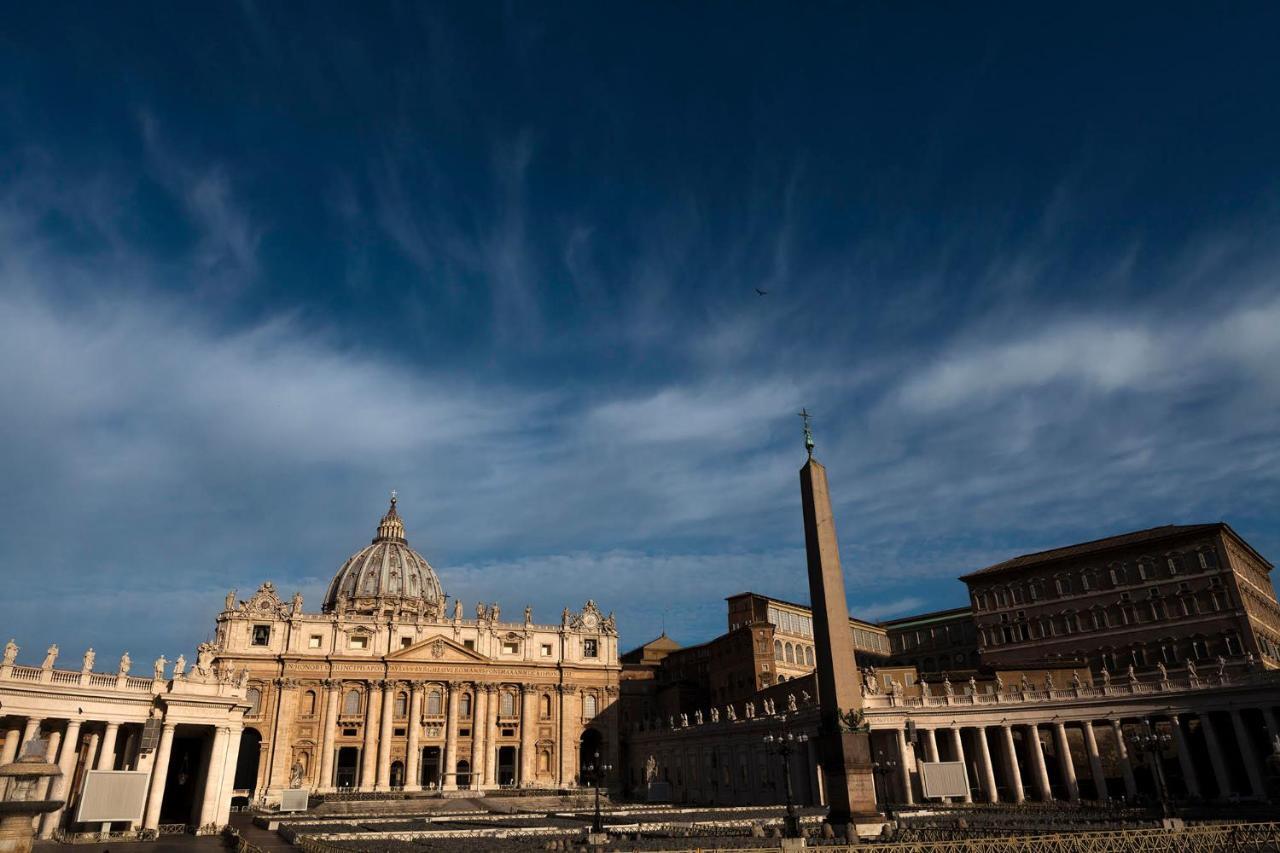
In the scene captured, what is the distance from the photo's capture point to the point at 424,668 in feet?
255

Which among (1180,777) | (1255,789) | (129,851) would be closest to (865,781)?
(129,851)

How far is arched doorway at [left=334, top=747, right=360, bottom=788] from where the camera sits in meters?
73.5

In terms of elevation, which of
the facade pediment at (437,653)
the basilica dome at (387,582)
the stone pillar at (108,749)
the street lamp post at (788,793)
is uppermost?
the basilica dome at (387,582)

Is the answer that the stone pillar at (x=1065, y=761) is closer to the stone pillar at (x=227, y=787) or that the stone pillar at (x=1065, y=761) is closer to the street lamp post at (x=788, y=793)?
the street lamp post at (x=788, y=793)

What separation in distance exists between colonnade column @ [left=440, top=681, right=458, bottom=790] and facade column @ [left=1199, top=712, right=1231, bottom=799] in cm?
5653

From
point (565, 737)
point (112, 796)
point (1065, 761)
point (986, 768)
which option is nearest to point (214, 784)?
point (112, 796)

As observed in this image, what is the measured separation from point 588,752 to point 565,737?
5.27 meters

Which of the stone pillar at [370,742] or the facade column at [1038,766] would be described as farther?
the stone pillar at [370,742]

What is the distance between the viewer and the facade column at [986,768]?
45.3 m

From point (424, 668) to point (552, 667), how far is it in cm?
1227

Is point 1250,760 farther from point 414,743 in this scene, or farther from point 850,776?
point 414,743

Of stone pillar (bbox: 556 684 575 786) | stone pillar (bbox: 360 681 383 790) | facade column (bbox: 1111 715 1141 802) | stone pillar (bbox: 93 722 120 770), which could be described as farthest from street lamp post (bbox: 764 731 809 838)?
stone pillar (bbox: 360 681 383 790)

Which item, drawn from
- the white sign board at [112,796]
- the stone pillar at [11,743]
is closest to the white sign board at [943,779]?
the white sign board at [112,796]

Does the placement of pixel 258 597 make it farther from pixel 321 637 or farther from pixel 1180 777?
pixel 1180 777
